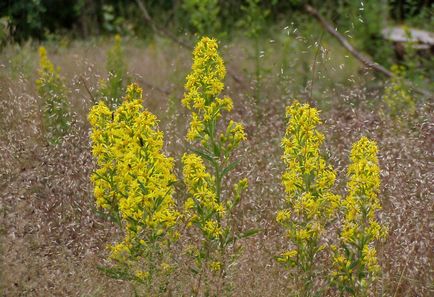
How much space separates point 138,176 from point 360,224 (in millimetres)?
889

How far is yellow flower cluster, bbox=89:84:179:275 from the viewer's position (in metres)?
2.99

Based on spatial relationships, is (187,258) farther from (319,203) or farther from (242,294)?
(319,203)

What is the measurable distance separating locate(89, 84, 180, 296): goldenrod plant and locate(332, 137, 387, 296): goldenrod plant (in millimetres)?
707

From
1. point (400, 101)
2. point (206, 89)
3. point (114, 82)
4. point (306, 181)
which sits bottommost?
point (400, 101)

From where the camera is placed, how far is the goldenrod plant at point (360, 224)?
3074 millimetres

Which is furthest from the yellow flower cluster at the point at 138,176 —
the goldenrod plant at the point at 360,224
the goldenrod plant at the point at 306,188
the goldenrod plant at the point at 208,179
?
the goldenrod plant at the point at 360,224

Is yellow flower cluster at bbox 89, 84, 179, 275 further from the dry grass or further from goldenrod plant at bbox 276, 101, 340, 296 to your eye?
goldenrod plant at bbox 276, 101, 340, 296

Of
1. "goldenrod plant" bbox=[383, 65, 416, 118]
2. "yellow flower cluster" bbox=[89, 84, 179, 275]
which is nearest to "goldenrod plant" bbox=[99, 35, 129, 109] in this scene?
"yellow flower cluster" bbox=[89, 84, 179, 275]

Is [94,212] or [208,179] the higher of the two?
[208,179]

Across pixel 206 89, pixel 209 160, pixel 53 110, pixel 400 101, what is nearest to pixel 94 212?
pixel 209 160

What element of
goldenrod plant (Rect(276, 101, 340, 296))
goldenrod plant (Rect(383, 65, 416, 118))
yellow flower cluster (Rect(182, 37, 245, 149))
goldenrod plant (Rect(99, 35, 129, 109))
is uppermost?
yellow flower cluster (Rect(182, 37, 245, 149))

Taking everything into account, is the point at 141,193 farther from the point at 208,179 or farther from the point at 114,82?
the point at 114,82

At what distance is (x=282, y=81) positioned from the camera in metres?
5.72

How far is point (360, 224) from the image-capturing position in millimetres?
3076
